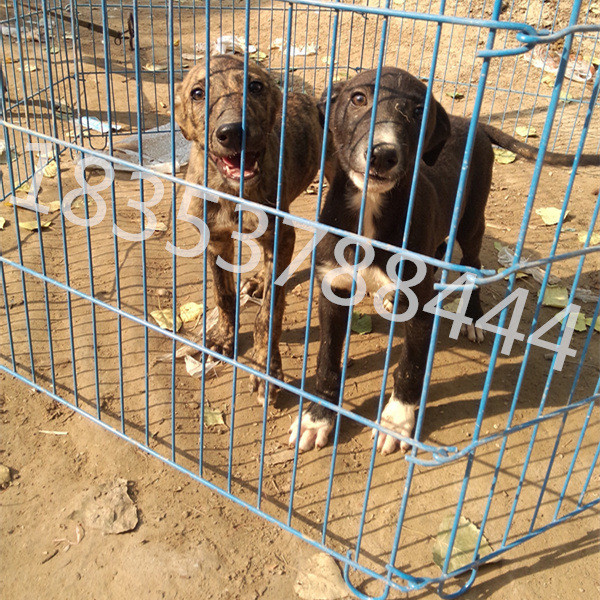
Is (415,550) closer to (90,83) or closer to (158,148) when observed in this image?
(158,148)

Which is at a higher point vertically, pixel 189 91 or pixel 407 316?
pixel 189 91

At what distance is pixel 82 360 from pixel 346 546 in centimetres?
184

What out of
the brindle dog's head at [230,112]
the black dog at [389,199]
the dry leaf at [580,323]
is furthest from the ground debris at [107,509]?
the dry leaf at [580,323]

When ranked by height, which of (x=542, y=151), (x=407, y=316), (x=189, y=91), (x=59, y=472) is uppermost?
(x=542, y=151)

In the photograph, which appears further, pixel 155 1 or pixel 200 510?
pixel 155 1

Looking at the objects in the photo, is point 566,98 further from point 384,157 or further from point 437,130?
point 384,157

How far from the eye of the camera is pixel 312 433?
311 centimetres

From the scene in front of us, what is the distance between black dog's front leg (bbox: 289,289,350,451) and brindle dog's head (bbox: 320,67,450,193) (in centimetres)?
79

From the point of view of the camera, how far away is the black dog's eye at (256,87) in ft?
10.2

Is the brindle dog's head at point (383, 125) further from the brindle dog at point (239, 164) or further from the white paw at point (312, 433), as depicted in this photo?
the white paw at point (312, 433)

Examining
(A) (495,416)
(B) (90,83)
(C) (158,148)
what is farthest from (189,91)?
(B) (90,83)

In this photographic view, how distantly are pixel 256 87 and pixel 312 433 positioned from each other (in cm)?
178

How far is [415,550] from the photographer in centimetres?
261

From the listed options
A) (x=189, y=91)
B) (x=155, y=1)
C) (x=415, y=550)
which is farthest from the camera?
(x=155, y=1)
